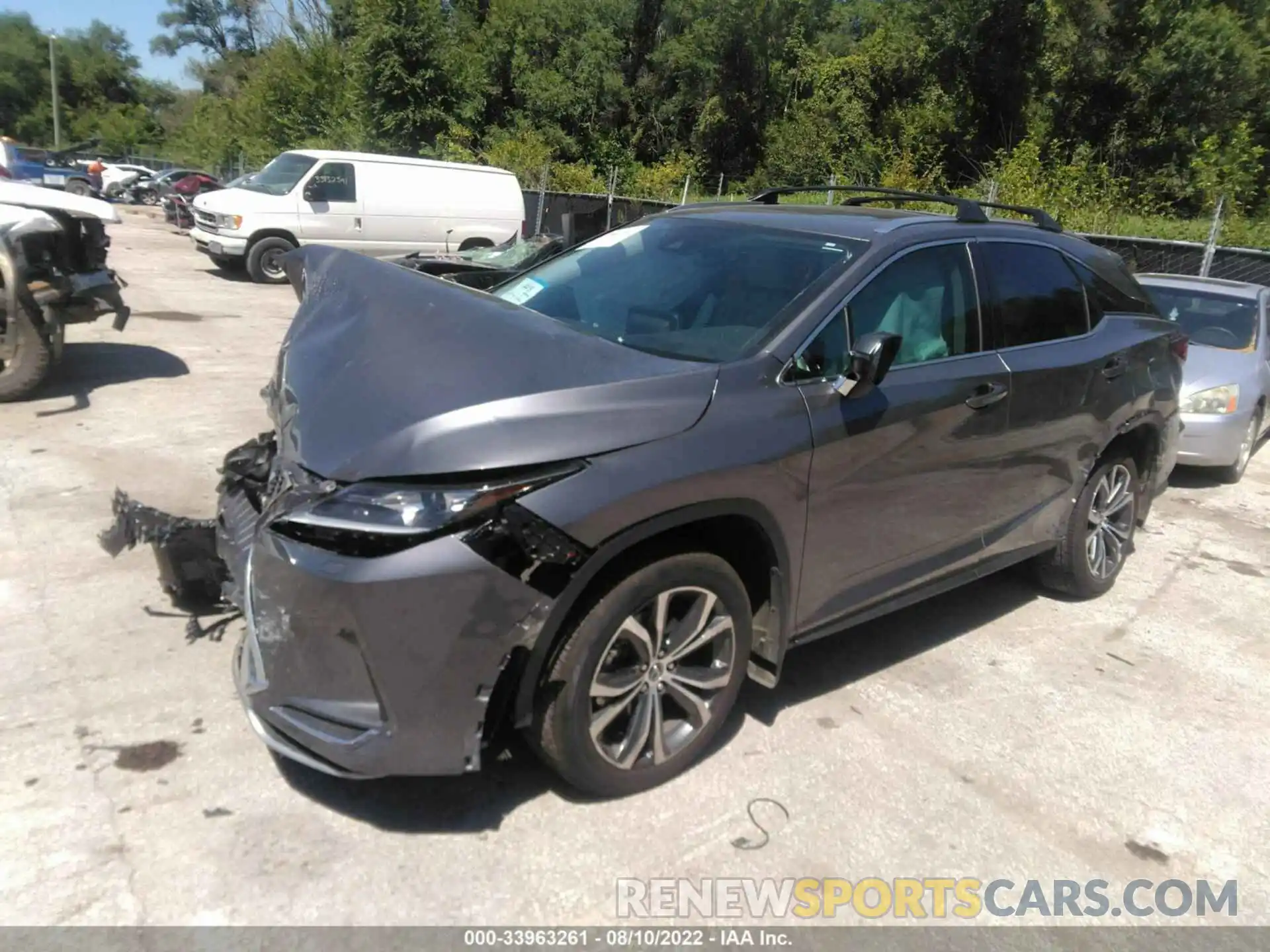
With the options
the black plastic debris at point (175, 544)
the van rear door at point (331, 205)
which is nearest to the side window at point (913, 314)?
the black plastic debris at point (175, 544)

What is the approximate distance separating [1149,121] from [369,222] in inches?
1009

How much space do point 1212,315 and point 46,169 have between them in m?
34.2

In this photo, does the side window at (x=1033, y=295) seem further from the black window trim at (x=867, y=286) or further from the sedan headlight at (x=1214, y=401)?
the sedan headlight at (x=1214, y=401)

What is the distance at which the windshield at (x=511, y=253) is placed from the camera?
1261cm

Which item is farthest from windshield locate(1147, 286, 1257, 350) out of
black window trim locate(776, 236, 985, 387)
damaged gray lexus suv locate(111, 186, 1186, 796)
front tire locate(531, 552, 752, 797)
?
front tire locate(531, 552, 752, 797)

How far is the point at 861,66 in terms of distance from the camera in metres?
34.0

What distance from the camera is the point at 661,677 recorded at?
9.97 feet

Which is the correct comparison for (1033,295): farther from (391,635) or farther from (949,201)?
(391,635)

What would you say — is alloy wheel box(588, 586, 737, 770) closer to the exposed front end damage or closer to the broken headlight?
the broken headlight

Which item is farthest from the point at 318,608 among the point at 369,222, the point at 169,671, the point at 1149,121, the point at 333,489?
the point at 1149,121

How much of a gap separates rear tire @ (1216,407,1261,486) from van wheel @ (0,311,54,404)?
8.94m

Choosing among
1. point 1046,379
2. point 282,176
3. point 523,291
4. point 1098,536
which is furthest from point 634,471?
point 282,176

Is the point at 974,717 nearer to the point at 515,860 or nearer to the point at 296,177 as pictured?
the point at 515,860

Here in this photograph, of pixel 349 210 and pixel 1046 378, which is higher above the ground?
pixel 349 210
